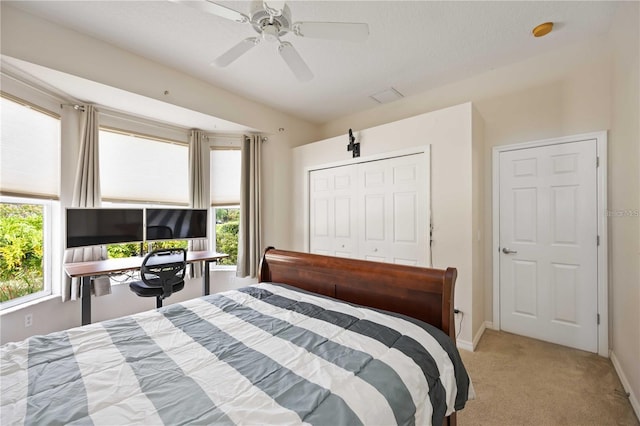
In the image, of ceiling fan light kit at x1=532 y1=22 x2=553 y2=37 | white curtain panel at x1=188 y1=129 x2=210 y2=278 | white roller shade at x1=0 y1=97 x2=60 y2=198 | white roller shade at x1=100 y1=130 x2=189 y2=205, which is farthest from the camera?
white curtain panel at x1=188 y1=129 x2=210 y2=278

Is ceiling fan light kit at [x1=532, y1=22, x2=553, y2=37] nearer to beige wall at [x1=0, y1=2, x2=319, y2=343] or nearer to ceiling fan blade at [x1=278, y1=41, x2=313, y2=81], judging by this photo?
ceiling fan blade at [x1=278, y1=41, x2=313, y2=81]

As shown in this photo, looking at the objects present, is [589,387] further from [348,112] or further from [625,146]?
[348,112]

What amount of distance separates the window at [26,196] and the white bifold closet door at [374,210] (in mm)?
2958

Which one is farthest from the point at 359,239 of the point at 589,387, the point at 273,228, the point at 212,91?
the point at 212,91

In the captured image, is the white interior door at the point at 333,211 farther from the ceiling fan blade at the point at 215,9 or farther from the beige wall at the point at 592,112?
the ceiling fan blade at the point at 215,9

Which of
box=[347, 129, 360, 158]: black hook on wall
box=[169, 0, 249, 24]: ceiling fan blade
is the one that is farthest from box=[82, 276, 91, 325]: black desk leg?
box=[347, 129, 360, 158]: black hook on wall

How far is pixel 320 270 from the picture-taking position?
6.53 feet

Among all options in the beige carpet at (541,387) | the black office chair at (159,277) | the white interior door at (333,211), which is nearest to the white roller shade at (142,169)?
the black office chair at (159,277)

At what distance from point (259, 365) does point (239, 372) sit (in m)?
0.08

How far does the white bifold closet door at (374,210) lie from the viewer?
2955 millimetres

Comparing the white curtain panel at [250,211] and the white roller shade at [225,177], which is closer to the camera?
the white curtain panel at [250,211]

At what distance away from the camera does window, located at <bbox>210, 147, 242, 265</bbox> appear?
4070 mm

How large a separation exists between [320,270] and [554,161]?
258cm

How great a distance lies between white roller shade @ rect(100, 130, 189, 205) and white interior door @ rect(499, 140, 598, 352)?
13.4ft
